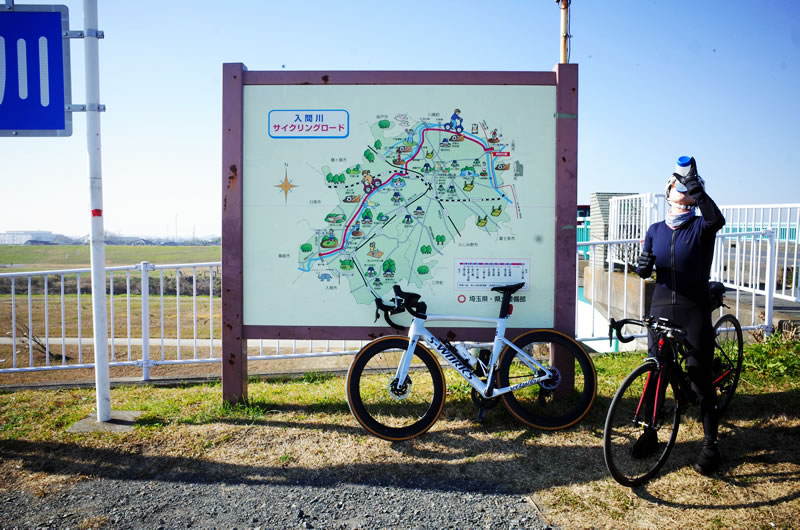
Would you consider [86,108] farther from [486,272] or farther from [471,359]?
[471,359]

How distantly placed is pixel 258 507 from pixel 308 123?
10.3ft

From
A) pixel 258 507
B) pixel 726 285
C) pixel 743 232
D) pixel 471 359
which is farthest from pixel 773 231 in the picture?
pixel 258 507

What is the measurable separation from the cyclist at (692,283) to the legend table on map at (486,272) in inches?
44.8

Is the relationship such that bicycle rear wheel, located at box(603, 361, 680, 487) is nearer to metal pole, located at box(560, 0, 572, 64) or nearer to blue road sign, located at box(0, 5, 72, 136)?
blue road sign, located at box(0, 5, 72, 136)

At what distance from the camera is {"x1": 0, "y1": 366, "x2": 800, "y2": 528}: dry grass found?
2975 millimetres

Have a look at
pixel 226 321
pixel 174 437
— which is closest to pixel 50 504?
pixel 174 437

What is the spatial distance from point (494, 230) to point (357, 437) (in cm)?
215

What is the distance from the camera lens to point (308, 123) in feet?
14.6

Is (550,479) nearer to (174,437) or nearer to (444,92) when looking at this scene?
(174,437)

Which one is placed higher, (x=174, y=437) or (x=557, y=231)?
(x=557, y=231)

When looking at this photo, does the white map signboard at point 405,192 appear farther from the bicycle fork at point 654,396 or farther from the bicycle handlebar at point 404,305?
the bicycle fork at point 654,396

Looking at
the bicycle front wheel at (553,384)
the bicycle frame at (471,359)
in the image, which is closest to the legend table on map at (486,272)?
the bicycle frame at (471,359)

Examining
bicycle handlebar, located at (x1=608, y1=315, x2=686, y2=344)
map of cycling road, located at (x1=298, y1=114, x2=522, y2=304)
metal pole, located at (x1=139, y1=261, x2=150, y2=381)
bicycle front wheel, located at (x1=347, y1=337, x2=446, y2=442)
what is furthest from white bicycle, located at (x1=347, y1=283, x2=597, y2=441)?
metal pole, located at (x1=139, y1=261, x2=150, y2=381)

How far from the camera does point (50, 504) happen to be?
301 cm
